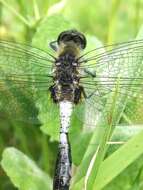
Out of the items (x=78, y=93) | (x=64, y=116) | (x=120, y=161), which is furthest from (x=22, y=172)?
(x=120, y=161)

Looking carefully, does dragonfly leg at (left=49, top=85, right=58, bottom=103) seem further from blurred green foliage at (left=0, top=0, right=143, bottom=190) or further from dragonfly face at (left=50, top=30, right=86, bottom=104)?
blurred green foliage at (left=0, top=0, right=143, bottom=190)

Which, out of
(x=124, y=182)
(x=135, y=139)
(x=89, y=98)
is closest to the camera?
(x=135, y=139)

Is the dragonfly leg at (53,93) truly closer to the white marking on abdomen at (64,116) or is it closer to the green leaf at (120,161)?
the white marking on abdomen at (64,116)

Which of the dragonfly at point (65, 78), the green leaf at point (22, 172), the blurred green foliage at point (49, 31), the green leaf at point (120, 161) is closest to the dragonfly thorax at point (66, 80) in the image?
the dragonfly at point (65, 78)

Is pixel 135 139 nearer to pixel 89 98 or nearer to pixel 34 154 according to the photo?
pixel 89 98

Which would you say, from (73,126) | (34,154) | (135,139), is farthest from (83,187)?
(34,154)

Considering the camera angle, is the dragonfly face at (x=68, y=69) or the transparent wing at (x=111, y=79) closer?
the transparent wing at (x=111, y=79)
